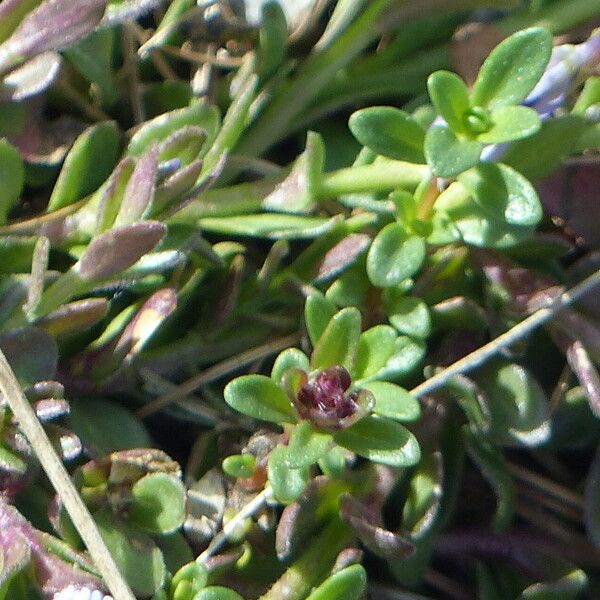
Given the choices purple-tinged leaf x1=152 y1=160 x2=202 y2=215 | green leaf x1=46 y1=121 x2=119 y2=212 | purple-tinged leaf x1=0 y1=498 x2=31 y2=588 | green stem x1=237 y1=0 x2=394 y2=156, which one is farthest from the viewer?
green stem x1=237 y1=0 x2=394 y2=156

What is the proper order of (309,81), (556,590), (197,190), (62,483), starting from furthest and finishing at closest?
(309,81) → (556,590) → (197,190) → (62,483)

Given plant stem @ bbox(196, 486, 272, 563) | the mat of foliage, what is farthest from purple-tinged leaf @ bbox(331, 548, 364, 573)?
plant stem @ bbox(196, 486, 272, 563)

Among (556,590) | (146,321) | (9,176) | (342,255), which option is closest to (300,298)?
(342,255)

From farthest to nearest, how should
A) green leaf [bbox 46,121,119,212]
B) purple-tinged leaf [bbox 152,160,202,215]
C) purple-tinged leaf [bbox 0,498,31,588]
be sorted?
green leaf [bbox 46,121,119,212] → purple-tinged leaf [bbox 152,160,202,215] → purple-tinged leaf [bbox 0,498,31,588]

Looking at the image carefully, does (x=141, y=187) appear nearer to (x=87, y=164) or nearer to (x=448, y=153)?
(x=87, y=164)

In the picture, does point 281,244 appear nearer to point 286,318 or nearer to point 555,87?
point 286,318

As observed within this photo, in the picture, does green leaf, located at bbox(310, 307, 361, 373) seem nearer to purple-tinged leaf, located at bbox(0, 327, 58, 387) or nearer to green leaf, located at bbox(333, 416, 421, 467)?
green leaf, located at bbox(333, 416, 421, 467)

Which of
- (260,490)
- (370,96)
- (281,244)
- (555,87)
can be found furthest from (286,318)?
(555,87)
